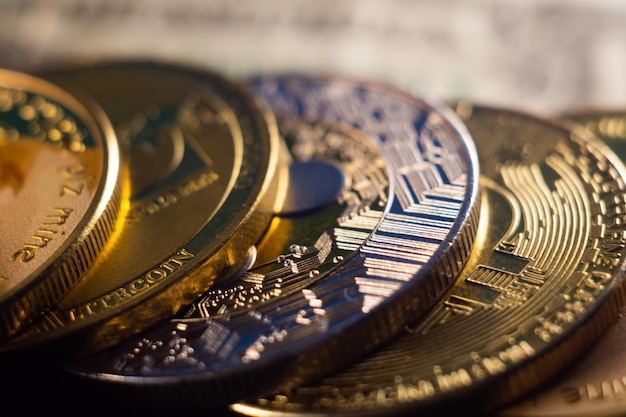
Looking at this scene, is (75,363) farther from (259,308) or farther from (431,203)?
(431,203)

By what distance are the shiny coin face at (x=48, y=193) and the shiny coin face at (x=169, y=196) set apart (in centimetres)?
4

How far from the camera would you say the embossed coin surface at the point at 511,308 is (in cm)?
120

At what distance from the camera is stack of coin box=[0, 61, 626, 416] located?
Result: 1241 mm

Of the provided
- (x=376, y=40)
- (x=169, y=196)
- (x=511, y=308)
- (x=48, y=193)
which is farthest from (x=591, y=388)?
(x=376, y=40)

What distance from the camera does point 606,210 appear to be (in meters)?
1.51

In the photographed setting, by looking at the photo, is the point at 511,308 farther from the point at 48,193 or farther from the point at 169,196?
the point at 48,193

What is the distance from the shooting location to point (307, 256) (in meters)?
1.43

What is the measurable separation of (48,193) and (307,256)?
55 cm

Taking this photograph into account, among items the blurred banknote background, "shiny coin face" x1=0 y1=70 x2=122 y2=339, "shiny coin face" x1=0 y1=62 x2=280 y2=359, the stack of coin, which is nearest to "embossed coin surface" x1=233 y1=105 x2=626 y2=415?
the stack of coin

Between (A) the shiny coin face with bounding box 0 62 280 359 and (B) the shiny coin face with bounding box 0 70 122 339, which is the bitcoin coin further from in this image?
(B) the shiny coin face with bounding box 0 70 122 339

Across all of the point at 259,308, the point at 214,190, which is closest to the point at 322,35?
the point at 214,190

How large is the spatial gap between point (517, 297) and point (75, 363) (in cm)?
76

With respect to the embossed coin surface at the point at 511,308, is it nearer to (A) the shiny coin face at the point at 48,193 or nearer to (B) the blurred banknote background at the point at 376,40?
(A) the shiny coin face at the point at 48,193

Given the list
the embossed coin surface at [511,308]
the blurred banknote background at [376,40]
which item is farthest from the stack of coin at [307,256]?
the blurred banknote background at [376,40]
